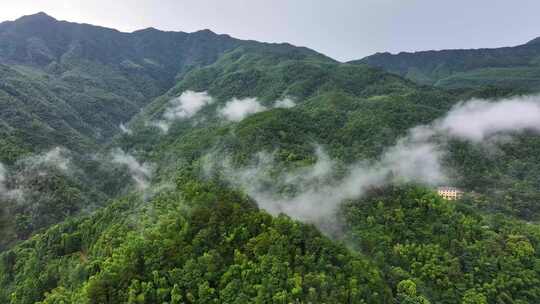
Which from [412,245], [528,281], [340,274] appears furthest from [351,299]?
[528,281]

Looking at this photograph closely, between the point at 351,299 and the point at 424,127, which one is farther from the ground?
the point at 424,127

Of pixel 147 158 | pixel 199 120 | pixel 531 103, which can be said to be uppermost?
pixel 531 103

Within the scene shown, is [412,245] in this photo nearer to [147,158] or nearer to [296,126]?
[296,126]

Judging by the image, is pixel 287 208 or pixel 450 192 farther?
pixel 450 192

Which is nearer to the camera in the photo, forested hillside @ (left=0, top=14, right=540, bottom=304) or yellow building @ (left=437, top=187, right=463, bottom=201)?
forested hillside @ (left=0, top=14, right=540, bottom=304)

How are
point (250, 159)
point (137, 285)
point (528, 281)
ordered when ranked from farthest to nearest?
point (250, 159) < point (528, 281) < point (137, 285)

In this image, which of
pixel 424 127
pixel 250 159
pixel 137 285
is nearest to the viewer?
pixel 137 285

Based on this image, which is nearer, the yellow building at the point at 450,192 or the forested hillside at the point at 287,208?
the forested hillside at the point at 287,208

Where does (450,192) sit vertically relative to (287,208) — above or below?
below
